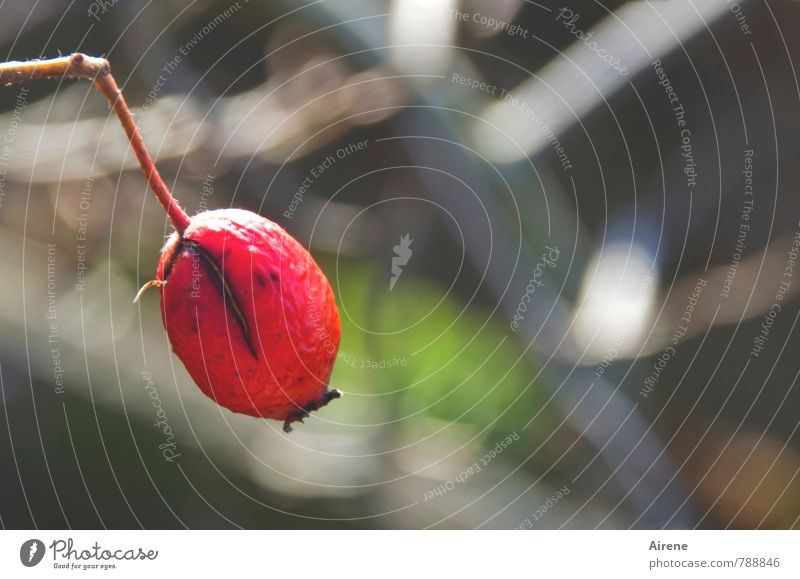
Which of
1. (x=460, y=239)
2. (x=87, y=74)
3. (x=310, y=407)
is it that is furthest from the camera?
(x=460, y=239)

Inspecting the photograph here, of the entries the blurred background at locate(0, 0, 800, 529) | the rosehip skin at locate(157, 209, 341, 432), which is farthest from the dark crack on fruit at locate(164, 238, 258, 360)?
the blurred background at locate(0, 0, 800, 529)

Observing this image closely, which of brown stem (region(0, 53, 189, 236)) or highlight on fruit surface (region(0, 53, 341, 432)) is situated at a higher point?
brown stem (region(0, 53, 189, 236))

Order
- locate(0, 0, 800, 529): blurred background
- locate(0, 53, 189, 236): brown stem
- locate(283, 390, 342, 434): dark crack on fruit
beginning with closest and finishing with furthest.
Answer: locate(0, 53, 189, 236): brown stem < locate(283, 390, 342, 434): dark crack on fruit < locate(0, 0, 800, 529): blurred background

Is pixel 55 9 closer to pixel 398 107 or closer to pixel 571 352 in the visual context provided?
pixel 398 107

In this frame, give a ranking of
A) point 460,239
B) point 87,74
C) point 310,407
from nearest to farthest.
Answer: point 87,74 < point 310,407 < point 460,239

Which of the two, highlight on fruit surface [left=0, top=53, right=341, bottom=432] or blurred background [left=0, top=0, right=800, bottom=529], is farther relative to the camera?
blurred background [left=0, top=0, right=800, bottom=529]

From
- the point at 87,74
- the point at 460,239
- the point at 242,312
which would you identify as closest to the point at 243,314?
the point at 242,312

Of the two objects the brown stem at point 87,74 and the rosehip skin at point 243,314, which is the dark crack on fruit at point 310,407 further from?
the brown stem at point 87,74

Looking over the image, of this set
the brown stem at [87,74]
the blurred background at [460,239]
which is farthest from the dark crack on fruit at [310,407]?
the blurred background at [460,239]

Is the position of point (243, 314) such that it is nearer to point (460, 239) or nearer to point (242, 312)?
point (242, 312)

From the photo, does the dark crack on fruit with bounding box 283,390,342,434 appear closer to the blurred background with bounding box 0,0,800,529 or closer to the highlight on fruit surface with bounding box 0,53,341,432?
the highlight on fruit surface with bounding box 0,53,341,432
